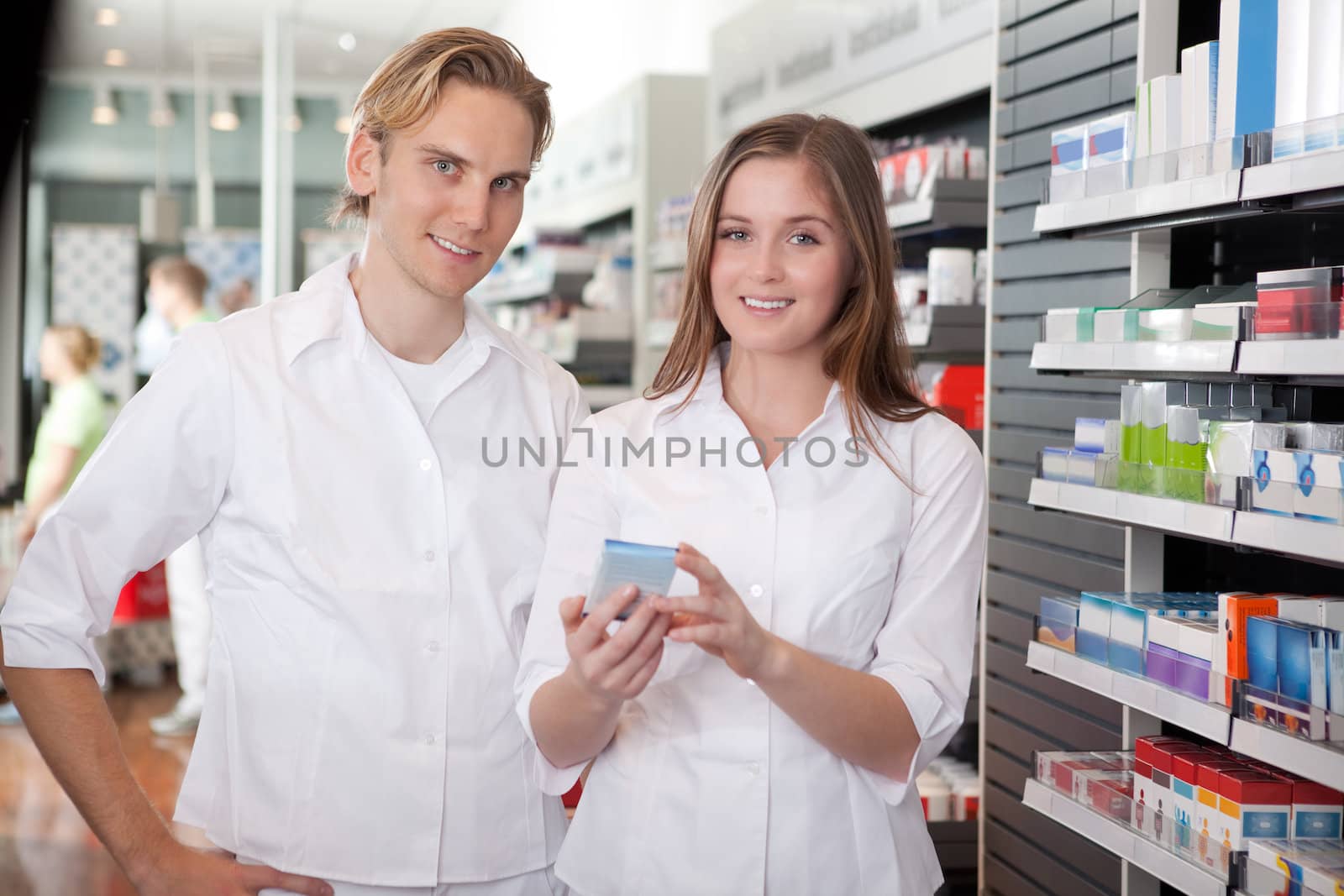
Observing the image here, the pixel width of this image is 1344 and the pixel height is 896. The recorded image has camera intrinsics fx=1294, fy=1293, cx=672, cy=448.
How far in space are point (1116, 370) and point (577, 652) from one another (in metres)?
1.33

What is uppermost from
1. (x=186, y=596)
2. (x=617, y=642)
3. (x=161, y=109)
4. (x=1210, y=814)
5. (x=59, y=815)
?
(x=161, y=109)

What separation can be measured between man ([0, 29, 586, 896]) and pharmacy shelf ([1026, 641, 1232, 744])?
1.07m

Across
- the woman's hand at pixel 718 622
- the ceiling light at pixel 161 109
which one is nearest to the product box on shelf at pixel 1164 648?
the woman's hand at pixel 718 622

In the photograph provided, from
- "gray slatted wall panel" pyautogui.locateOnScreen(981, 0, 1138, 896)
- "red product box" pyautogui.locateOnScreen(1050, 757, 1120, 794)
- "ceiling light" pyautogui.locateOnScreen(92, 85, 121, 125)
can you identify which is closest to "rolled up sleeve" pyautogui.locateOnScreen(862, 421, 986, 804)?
"red product box" pyautogui.locateOnScreen(1050, 757, 1120, 794)

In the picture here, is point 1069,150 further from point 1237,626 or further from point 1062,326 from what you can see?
point 1237,626

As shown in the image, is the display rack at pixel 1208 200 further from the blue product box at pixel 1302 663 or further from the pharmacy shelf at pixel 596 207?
the pharmacy shelf at pixel 596 207

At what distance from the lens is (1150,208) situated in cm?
223

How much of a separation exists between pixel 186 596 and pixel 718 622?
5271mm

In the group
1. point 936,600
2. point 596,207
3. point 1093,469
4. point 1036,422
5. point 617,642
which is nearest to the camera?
point 617,642

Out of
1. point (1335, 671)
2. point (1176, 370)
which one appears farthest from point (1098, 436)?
point (1335, 671)

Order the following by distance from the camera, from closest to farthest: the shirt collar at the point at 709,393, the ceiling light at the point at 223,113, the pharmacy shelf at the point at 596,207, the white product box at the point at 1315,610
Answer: the shirt collar at the point at 709,393
the white product box at the point at 1315,610
the pharmacy shelf at the point at 596,207
the ceiling light at the point at 223,113

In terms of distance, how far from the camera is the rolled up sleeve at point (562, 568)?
1.65 meters

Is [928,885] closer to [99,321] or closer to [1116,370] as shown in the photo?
[1116,370]

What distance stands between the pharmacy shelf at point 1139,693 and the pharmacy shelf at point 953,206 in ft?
4.13
